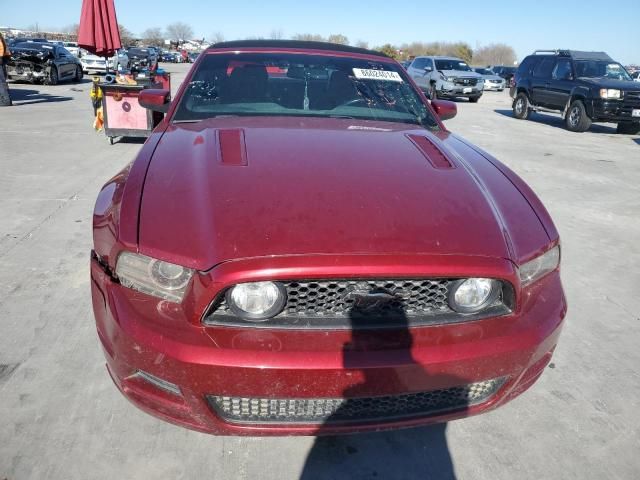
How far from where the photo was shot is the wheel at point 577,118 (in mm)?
12688

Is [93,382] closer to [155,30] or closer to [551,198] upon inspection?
[551,198]

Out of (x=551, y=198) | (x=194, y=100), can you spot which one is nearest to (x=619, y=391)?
(x=194, y=100)

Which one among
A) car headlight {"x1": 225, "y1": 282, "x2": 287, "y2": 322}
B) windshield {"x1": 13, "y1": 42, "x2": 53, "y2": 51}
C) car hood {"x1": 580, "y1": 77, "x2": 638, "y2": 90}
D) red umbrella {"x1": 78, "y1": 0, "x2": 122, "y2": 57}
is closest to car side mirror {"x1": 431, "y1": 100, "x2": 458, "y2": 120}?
car headlight {"x1": 225, "y1": 282, "x2": 287, "y2": 322}

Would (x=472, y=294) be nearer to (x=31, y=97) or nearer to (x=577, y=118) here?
(x=577, y=118)

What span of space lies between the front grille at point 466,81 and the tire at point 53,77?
567 inches

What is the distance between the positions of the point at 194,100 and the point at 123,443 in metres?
2.01

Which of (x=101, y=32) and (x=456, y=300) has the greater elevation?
(x=101, y=32)

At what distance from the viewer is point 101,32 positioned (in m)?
8.48

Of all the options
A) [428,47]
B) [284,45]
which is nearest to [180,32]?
[428,47]

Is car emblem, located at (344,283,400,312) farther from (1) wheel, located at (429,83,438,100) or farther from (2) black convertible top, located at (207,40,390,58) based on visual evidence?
(1) wheel, located at (429,83,438,100)

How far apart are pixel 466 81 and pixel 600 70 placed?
639cm

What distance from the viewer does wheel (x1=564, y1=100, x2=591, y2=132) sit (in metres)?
12.7

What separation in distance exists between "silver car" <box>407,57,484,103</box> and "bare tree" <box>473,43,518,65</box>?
67049 millimetres

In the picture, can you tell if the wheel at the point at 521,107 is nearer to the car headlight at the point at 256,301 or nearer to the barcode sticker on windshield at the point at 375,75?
the barcode sticker on windshield at the point at 375,75
